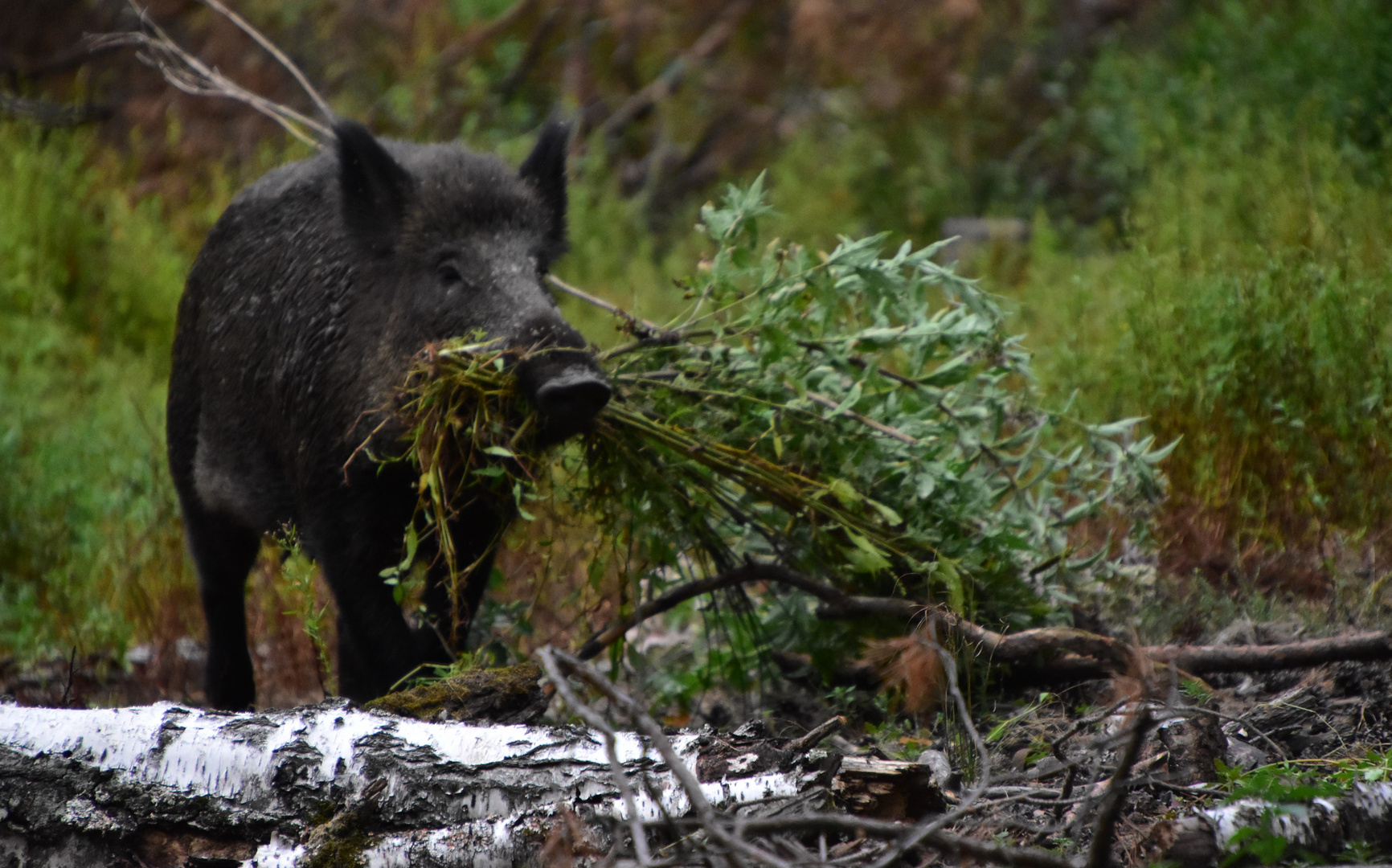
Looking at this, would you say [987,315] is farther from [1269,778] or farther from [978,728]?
[1269,778]

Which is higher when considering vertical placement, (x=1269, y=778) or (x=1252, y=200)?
(x=1252, y=200)

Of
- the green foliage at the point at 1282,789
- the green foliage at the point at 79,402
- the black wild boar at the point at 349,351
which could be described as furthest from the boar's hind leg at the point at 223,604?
the green foliage at the point at 1282,789

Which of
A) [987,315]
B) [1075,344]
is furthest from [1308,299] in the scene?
[987,315]

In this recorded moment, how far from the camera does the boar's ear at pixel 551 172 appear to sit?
12.4 ft

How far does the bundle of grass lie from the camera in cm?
324

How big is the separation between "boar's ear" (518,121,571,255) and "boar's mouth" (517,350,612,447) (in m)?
0.93

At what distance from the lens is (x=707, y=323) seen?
6.01m

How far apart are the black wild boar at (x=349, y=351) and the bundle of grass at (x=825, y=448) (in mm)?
234

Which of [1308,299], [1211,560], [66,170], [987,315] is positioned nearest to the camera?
[987,315]

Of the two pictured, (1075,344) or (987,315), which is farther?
(1075,344)

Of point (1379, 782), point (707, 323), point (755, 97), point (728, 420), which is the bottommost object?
point (1379, 782)

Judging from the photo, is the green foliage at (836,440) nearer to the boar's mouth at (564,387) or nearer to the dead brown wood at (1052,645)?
the dead brown wood at (1052,645)

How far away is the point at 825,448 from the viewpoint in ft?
11.3

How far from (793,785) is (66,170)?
780 centimetres
